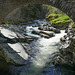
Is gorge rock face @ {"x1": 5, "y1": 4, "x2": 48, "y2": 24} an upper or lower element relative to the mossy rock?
lower

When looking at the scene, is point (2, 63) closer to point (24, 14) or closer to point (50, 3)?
point (50, 3)

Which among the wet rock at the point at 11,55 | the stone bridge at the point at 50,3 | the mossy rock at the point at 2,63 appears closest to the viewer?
the stone bridge at the point at 50,3

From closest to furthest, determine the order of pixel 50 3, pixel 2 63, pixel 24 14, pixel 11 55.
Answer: pixel 50 3, pixel 2 63, pixel 11 55, pixel 24 14

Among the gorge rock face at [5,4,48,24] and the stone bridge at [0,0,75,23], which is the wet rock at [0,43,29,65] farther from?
the gorge rock face at [5,4,48,24]

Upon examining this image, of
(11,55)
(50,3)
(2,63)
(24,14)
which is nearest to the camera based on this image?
(50,3)

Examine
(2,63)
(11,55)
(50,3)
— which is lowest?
(2,63)

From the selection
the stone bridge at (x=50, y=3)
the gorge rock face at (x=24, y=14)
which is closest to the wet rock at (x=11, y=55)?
the stone bridge at (x=50, y=3)

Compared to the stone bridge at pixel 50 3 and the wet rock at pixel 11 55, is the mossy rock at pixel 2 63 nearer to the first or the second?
the wet rock at pixel 11 55

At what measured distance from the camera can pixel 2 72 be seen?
834cm

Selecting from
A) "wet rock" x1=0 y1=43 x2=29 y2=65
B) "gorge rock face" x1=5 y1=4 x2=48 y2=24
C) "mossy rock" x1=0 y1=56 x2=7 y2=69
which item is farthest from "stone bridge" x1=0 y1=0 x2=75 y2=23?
"gorge rock face" x1=5 y1=4 x2=48 y2=24

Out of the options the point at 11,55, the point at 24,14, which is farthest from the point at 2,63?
the point at 24,14

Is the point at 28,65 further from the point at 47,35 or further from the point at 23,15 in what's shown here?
the point at 23,15

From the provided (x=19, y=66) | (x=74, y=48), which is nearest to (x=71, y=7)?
(x=74, y=48)

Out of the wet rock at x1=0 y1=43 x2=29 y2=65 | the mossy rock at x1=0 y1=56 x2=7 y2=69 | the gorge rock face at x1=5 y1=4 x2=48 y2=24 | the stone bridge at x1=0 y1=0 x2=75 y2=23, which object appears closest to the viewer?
the stone bridge at x1=0 y1=0 x2=75 y2=23
